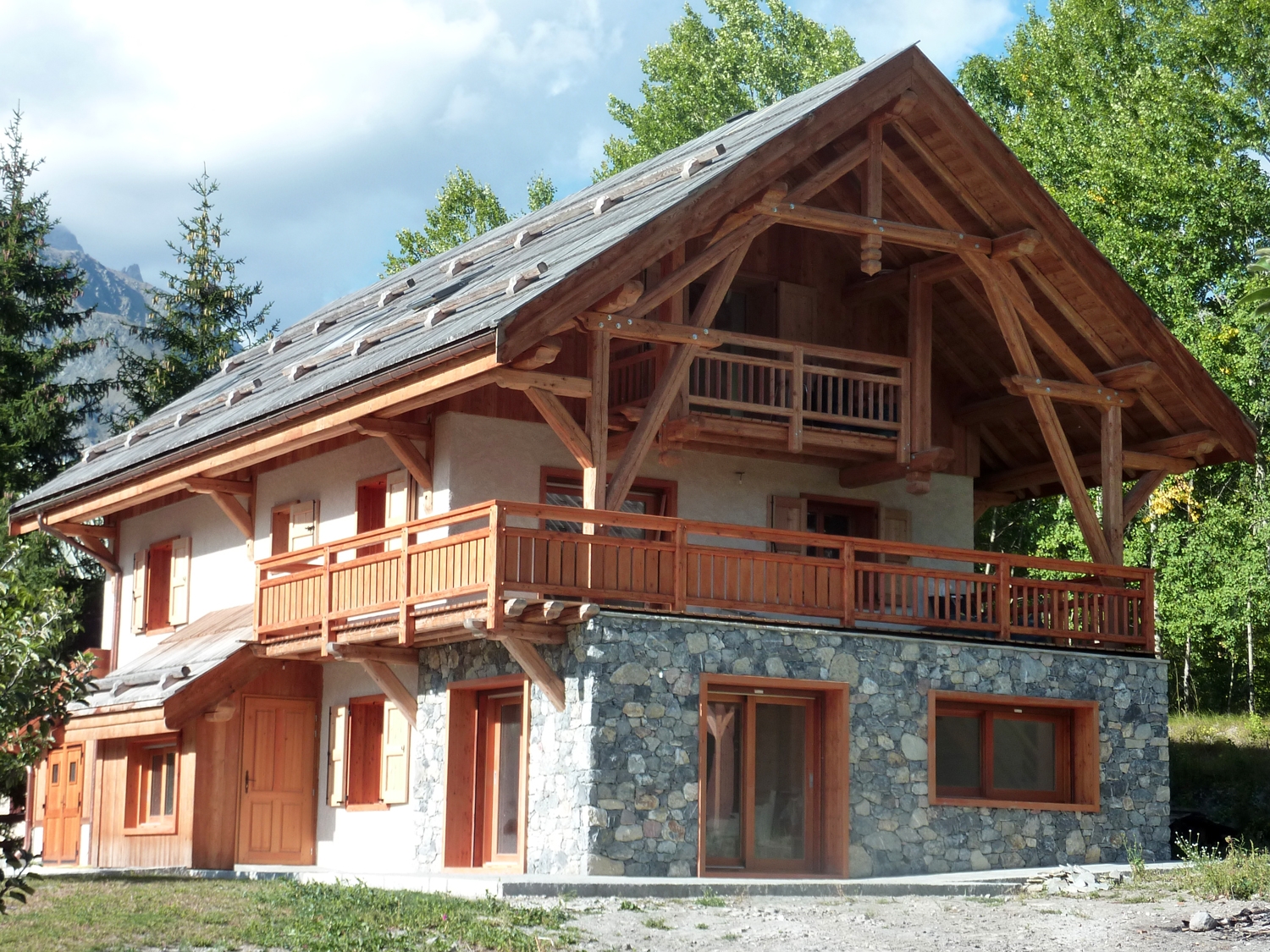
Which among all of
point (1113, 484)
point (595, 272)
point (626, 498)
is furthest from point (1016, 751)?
point (595, 272)

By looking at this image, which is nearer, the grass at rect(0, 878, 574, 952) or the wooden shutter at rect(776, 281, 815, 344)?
the grass at rect(0, 878, 574, 952)

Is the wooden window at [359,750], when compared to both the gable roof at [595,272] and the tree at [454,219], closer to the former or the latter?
the gable roof at [595,272]

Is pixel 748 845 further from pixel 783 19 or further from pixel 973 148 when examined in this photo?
pixel 783 19

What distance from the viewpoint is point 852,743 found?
60.6 ft

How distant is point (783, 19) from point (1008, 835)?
33006 mm

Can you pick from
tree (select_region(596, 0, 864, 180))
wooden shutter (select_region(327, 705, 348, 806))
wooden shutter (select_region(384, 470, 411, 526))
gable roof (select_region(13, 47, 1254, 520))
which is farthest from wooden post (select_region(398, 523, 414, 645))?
tree (select_region(596, 0, 864, 180))

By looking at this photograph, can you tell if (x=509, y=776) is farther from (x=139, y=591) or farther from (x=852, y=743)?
(x=139, y=591)

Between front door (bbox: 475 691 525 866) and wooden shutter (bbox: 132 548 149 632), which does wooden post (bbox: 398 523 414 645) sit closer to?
front door (bbox: 475 691 525 866)

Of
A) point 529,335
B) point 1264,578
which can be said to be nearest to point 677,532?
point 529,335

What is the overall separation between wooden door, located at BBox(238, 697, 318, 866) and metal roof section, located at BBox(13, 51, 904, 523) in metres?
3.63

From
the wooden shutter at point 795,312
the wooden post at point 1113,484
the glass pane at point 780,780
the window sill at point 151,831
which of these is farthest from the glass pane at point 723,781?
the window sill at point 151,831

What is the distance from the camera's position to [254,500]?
24172 millimetres

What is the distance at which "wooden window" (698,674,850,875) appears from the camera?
18234 millimetres

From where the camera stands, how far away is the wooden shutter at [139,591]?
2652 cm
